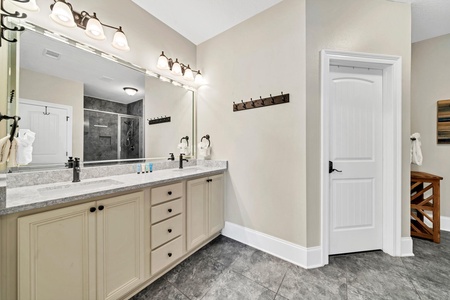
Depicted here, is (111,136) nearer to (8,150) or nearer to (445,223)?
(8,150)

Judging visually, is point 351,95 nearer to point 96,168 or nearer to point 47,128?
point 96,168

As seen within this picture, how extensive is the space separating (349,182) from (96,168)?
2.59m

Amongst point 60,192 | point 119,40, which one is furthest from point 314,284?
point 119,40

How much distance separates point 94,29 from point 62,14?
20cm

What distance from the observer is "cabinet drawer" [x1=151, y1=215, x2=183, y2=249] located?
150 cm

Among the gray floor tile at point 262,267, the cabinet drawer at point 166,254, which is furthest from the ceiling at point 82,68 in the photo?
the gray floor tile at point 262,267

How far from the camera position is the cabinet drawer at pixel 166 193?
1.50 meters

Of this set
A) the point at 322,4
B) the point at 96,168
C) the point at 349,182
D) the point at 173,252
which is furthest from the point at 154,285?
the point at 322,4

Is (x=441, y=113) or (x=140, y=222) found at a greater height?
(x=441, y=113)

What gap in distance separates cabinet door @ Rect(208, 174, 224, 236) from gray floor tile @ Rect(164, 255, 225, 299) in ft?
1.19

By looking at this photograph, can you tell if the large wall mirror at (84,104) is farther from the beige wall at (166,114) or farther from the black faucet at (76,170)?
the black faucet at (76,170)

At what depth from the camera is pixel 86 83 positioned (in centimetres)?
161

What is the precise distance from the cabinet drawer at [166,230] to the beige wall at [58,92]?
0.94m

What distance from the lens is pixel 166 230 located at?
1.59 metres
